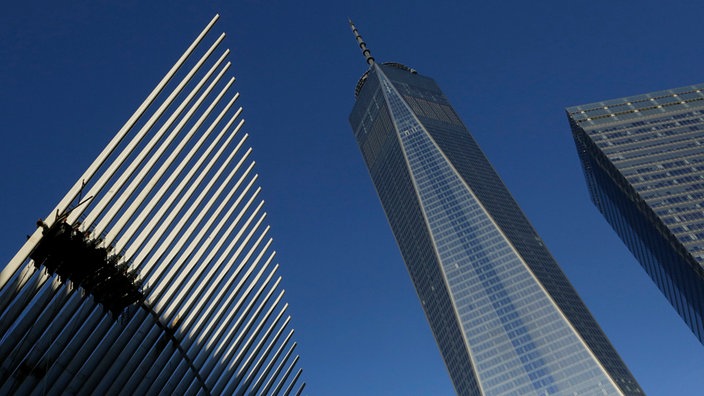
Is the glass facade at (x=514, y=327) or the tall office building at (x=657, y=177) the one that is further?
the glass facade at (x=514, y=327)

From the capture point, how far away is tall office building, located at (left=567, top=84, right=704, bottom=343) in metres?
128

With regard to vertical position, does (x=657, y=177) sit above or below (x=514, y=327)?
above

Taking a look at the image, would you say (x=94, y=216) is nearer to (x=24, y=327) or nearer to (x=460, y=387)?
(x=24, y=327)

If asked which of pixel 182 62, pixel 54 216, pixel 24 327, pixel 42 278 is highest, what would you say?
pixel 182 62

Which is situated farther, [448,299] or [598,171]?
[448,299]

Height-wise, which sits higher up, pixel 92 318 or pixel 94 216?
pixel 94 216

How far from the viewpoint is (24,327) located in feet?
89.0

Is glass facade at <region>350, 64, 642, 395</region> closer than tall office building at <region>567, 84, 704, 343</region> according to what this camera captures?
No

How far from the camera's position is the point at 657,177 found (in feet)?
456

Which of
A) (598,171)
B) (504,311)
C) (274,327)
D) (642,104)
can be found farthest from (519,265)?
(274,327)

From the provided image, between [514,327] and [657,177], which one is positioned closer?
[657,177]

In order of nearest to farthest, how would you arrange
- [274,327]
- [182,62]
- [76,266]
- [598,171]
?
[76,266] < [182,62] < [274,327] < [598,171]

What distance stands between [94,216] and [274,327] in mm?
17301

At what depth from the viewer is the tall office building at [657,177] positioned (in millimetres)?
127938
